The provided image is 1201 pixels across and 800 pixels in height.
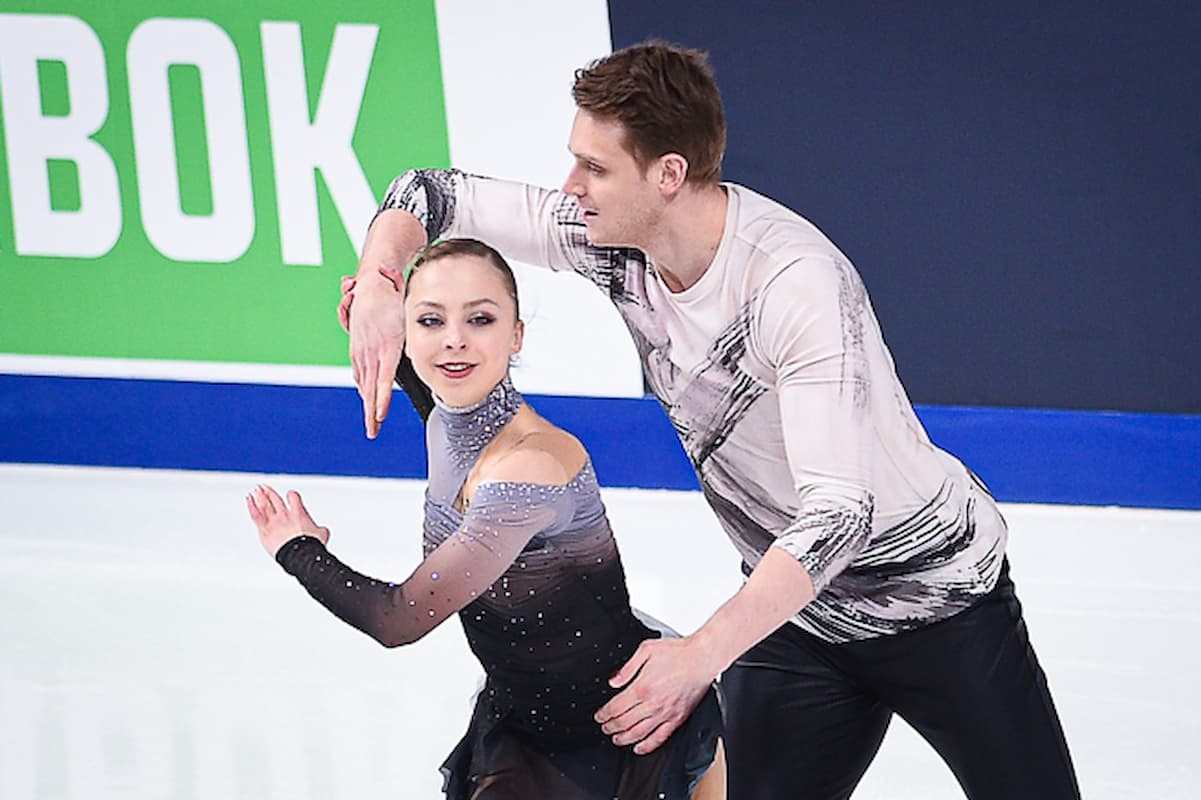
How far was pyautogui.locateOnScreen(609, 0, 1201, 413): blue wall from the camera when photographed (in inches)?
188

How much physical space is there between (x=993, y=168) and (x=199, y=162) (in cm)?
215

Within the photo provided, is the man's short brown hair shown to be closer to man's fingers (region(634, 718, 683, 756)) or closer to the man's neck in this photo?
the man's neck

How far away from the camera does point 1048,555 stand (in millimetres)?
4543

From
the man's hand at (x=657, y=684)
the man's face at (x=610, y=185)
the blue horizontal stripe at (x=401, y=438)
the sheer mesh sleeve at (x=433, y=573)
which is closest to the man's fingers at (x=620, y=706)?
the man's hand at (x=657, y=684)

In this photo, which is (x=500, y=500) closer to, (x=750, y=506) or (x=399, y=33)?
(x=750, y=506)

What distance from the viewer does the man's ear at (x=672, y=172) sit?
1898 millimetres

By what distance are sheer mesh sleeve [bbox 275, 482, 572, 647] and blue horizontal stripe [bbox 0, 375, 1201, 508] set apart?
3284mm

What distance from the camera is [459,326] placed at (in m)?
1.82

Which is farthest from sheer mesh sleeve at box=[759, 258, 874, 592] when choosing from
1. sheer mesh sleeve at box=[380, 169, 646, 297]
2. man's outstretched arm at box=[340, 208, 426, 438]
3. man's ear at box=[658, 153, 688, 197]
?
man's outstretched arm at box=[340, 208, 426, 438]

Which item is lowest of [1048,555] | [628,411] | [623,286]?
[1048,555]

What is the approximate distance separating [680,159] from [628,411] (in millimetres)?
3240

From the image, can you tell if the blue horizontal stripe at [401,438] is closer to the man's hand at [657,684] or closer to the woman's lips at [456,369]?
the woman's lips at [456,369]

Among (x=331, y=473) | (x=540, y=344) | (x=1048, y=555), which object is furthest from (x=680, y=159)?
(x=331, y=473)

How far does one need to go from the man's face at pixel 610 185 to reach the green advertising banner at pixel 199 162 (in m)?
3.22
